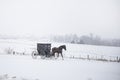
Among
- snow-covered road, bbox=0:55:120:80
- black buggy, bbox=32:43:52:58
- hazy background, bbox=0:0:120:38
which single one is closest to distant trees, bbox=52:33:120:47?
hazy background, bbox=0:0:120:38

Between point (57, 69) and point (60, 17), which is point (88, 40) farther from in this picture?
point (57, 69)

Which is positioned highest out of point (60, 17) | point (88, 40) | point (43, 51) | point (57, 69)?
point (60, 17)

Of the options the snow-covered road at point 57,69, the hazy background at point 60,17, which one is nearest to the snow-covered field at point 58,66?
the snow-covered road at point 57,69

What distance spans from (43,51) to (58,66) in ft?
2.03

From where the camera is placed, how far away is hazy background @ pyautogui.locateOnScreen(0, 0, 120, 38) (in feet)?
9.80

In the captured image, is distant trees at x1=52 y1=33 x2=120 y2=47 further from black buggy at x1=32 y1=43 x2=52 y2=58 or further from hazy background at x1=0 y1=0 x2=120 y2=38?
black buggy at x1=32 y1=43 x2=52 y2=58

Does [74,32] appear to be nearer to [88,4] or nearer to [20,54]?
[88,4]

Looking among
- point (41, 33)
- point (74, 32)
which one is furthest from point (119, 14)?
point (41, 33)

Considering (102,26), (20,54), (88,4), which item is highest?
(88,4)

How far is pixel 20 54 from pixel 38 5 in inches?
44.9

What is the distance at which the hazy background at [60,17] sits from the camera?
2.99 metres

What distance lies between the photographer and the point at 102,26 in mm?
2996

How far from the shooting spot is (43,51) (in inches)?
133

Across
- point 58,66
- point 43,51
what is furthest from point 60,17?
point 58,66
